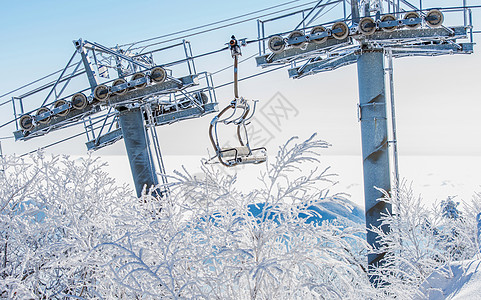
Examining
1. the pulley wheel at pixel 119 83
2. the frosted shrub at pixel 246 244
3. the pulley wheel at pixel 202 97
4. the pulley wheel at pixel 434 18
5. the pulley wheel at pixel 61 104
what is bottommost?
the frosted shrub at pixel 246 244

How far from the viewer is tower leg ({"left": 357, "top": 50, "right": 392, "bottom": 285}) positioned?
8.31 metres

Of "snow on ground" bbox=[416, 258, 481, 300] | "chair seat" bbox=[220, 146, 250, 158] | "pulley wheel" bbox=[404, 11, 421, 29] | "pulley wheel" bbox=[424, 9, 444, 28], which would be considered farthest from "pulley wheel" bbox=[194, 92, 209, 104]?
"snow on ground" bbox=[416, 258, 481, 300]

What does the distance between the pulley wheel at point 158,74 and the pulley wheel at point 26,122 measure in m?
3.34

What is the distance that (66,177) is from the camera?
648 centimetres

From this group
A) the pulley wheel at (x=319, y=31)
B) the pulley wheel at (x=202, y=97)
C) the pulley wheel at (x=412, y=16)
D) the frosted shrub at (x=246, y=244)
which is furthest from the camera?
the pulley wheel at (x=202, y=97)

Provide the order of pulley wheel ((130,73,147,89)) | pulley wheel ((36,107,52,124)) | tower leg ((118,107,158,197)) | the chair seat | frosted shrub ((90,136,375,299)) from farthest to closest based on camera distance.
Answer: tower leg ((118,107,158,197)), pulley wheel ((36,107,52,124)), pulley wheel ((130,73,147,89)), the chair seat, frosted shrub ((90,136,375,299))

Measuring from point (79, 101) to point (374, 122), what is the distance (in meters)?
6.11

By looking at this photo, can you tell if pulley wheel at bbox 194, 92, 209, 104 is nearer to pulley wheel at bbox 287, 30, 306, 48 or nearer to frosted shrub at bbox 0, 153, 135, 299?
pulley wheel at bbox 287, 30, 306, 48

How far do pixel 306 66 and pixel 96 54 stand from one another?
4827mm

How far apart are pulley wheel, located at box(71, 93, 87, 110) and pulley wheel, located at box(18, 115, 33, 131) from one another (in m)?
1.29

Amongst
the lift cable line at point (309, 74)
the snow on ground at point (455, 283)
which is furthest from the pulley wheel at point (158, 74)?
the snow on ground at point (455, 283)

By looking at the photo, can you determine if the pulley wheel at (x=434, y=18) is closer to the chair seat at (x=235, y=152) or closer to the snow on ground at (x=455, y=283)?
the chair seat at (x=235, y=152)

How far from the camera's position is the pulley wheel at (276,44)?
799 centimetres

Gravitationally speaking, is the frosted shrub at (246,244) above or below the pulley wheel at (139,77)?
below
